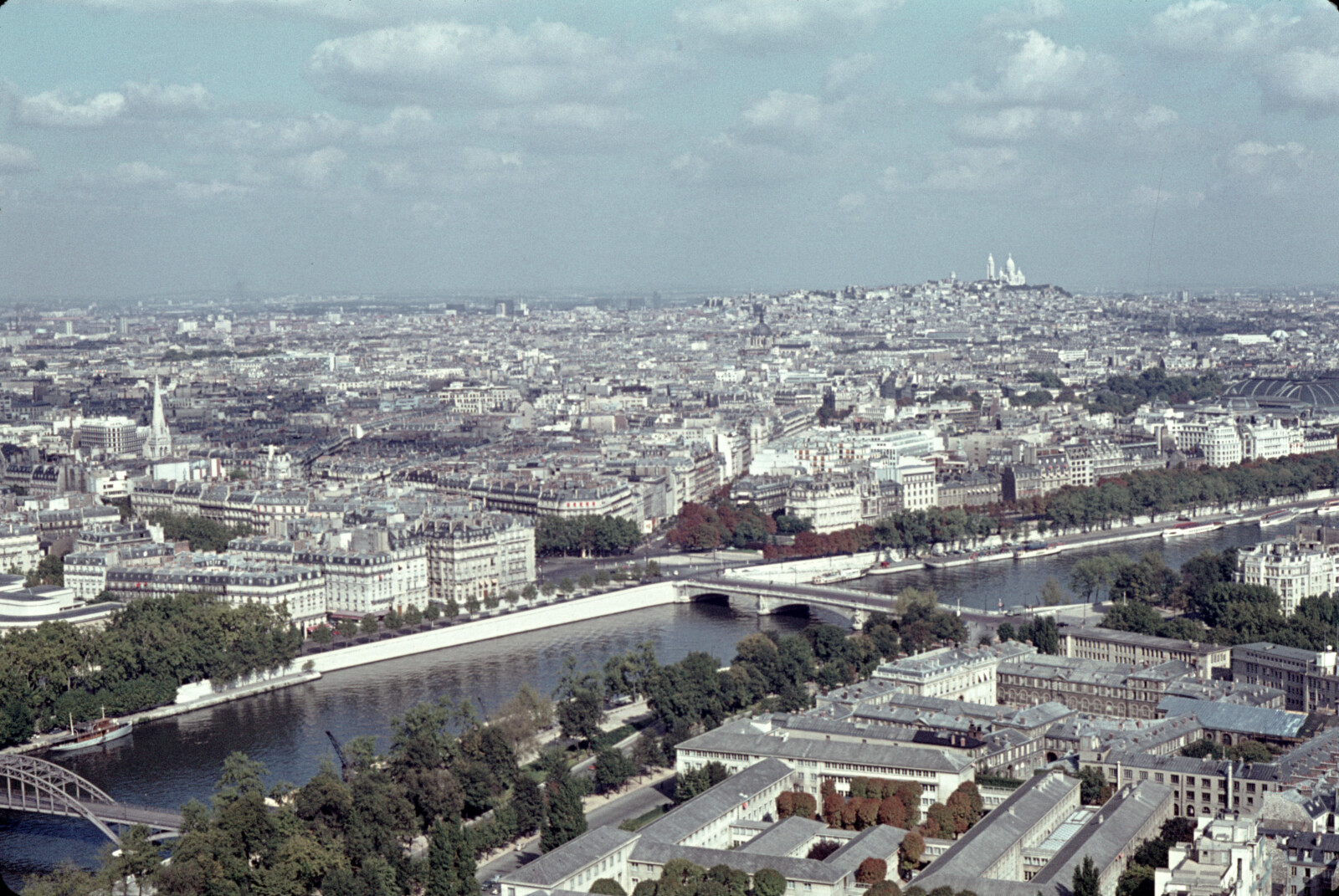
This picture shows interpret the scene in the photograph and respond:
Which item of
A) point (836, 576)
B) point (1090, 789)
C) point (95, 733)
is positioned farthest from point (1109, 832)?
point (836, 576)

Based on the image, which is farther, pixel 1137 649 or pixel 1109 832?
pixel 1137 649

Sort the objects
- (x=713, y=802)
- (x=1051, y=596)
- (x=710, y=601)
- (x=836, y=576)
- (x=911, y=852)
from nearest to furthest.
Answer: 1. (x=911, y=852)
2. (x=713, y=802)
3. (x=1051, y=596)
4. (x=710, y=601)
5. (x=836, y=576)

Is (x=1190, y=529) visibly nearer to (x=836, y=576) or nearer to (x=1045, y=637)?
(x=836, y=576)

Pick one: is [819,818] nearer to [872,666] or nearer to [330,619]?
[872,666]

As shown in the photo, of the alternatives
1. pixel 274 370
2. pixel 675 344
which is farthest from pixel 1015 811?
pixel 675 344

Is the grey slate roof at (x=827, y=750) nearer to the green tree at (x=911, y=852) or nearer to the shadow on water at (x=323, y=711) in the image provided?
the green tree at (x=911, y=852)

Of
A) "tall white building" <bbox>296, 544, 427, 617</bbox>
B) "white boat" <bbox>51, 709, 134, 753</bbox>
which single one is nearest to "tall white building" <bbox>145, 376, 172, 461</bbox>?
"tall white building" <bbox>296, 544, 427, 617</bbox>

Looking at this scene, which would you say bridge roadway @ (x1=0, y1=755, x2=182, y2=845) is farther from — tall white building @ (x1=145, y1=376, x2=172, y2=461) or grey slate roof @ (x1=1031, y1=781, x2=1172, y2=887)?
tall white building @ (x1=145, y1=376, x2=172, y2=461)
